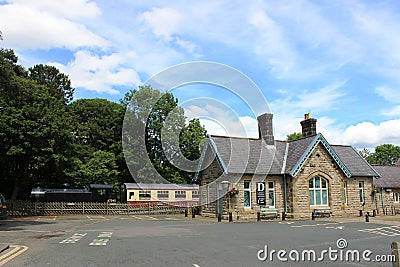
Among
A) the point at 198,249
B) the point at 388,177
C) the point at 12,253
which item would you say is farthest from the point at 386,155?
the point at 12,253

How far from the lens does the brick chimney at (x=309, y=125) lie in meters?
33.1

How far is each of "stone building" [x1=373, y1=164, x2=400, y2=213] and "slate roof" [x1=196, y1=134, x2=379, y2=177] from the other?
2.92 metres

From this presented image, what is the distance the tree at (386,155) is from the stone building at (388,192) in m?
54.0

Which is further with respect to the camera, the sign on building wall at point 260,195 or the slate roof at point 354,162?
the slate roof at point 354,162

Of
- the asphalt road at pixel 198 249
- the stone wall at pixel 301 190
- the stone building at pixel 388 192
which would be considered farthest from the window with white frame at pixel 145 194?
the asphalt road at pixel 198 249

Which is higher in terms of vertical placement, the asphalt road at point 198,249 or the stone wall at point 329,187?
the stone wall at point 329,187

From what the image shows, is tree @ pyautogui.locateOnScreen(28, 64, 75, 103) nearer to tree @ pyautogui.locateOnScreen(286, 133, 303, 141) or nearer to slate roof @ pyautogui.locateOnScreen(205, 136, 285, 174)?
slate roof @ pyautogui.locateOnScreen(205, 136, 285, 174)

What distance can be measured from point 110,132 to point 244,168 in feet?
103

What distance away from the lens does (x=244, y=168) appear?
28.4 m

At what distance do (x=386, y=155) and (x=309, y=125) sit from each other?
6426 cm

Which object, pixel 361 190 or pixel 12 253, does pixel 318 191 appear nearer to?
pixel 361 190

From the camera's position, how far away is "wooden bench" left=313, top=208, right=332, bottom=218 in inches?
1138

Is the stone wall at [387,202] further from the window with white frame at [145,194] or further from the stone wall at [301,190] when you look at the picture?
the window with white frame at [145,194]

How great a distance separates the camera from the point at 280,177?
2984 centimetres
